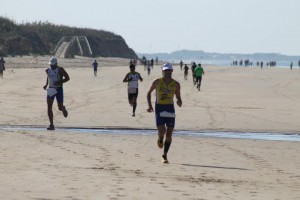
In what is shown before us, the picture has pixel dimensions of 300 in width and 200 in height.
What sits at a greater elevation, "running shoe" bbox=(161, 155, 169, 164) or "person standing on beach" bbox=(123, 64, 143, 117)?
"person standing on beach" bbox=(123, 64, 143, 117)

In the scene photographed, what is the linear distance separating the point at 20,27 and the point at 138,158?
92223 millimetres

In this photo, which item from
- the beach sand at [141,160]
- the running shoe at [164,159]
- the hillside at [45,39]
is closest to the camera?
the beach sand at [141,160]

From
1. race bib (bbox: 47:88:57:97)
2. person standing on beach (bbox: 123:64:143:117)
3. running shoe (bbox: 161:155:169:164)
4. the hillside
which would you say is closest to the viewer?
running shoe (bbox: 161:155:169:164)

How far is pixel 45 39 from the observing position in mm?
108938

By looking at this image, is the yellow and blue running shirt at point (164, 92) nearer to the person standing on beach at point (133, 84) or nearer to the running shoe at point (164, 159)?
the running shoe at point (164, 159)

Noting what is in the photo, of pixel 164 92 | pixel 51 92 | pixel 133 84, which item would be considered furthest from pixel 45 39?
pixel 164 92

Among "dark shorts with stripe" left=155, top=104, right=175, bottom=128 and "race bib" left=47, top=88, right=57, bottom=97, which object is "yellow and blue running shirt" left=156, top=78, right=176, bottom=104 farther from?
"race bib" left=47, top=88, right=57, bottom=97

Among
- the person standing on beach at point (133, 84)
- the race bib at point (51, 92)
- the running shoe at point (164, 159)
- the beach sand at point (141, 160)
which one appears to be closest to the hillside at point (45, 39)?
the person standing on beach at point (133, 84)

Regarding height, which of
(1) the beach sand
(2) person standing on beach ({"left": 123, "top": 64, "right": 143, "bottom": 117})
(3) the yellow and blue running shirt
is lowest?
(1) the beach sand

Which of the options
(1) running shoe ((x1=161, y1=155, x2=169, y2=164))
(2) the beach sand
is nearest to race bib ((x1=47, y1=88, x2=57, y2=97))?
(2) the beach sand

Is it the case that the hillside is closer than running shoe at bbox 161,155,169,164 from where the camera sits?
No

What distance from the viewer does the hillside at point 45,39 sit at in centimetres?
8625

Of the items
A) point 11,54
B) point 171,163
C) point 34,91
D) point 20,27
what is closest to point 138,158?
point 171,163

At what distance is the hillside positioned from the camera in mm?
86250
